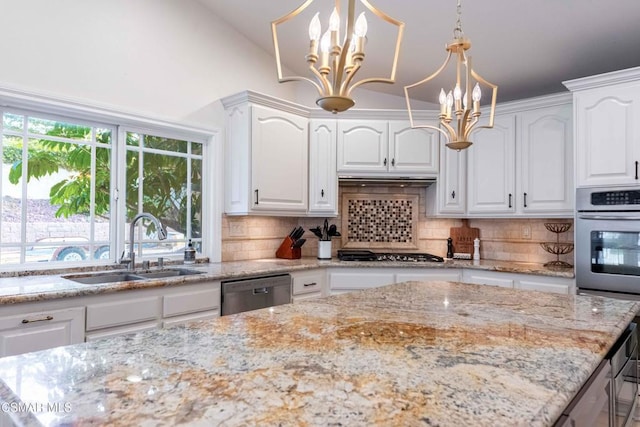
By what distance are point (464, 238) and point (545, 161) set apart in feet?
3.46

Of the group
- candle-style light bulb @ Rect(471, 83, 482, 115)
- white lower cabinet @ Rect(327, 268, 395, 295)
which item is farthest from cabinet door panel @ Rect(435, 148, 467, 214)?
candle-style light bulb @ Rect(471, 83, 482, 115)

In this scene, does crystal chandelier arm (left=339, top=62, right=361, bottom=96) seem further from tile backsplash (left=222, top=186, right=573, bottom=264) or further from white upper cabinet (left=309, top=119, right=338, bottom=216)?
tile backsplash (left=222, top=186, right=573, bottom=264)

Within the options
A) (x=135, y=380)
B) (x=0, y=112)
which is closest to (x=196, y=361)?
(x=135, y=380)

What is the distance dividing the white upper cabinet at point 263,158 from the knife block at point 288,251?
0.31 metres

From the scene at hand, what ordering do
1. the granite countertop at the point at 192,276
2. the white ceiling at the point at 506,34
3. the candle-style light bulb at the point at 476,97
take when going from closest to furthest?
the candle-style light bulb at the point at 476,97 → the granite countertop at the point at 192,276 → the white ceiling at the point at 506,34

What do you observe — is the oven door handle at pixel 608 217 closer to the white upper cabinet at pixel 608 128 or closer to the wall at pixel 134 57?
the white upper cabinet at pixel 608 128

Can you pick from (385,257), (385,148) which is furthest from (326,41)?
(385,257)

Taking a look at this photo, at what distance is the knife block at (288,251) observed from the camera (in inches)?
146

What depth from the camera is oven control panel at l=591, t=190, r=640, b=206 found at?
2.66m

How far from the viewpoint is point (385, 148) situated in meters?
3.76

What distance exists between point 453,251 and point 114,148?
10.3ft

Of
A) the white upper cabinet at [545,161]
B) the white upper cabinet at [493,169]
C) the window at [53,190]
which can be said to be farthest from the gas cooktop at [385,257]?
the window at [53,190]

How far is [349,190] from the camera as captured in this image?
13.6 ft

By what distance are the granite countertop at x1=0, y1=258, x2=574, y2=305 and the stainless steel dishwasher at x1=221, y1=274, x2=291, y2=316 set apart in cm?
5
